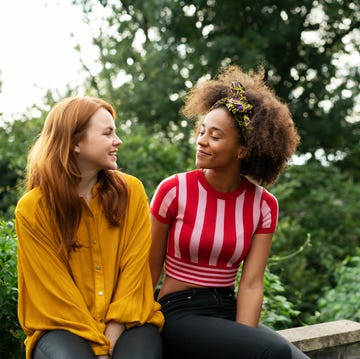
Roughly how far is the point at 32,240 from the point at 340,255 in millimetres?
6050

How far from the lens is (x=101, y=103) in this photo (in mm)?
2648

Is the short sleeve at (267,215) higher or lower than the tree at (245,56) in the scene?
lower

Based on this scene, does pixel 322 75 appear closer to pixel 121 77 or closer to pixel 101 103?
pixel 121 77

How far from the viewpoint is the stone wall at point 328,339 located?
3.34 m

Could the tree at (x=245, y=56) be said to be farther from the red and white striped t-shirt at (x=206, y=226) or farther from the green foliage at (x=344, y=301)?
the red and white striped t-shirt at (x=206, y=226)

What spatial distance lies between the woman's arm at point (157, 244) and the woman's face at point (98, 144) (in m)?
0.35

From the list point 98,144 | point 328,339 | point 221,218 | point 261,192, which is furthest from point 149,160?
point 98,144

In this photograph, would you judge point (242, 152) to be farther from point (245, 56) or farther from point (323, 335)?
point (245, 56)

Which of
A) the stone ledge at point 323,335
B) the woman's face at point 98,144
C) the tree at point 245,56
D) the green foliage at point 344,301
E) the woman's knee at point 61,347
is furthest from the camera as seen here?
the tree at point 245,56

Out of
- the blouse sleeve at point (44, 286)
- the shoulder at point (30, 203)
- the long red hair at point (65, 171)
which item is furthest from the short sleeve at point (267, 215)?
the shoulder at point (30, 203)

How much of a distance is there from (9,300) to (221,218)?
3.43 ft

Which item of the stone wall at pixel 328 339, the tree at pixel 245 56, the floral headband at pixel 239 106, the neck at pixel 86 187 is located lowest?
A: the stone wall at pixel 328 339

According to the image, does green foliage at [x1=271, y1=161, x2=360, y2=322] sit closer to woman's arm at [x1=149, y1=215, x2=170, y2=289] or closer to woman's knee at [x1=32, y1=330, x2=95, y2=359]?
woman's arm at [x1=149, y1=215, x2=170, y2=289]

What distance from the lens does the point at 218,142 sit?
2.78 m
